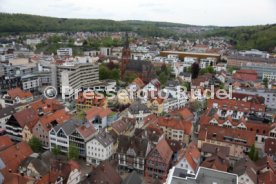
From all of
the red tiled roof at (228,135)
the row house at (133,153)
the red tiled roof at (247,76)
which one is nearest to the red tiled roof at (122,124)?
the row house at (133,153)

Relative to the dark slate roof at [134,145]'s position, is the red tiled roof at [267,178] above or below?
below

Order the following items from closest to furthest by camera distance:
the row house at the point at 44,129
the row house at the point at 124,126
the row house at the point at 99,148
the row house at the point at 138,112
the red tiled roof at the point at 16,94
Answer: the row house at the point at 99,148 < the row house at the point at 44,129 < the row house at the point at 124,126 < the row house at the point at 138,112 < the red tiled roof at the point at 16,94

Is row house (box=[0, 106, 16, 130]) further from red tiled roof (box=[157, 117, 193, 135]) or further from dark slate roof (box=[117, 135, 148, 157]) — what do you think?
red tiled roof (box=[157, 117, 193, 135])

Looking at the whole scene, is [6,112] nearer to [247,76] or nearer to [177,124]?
[177,124]

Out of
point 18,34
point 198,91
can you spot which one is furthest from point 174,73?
point 18,34

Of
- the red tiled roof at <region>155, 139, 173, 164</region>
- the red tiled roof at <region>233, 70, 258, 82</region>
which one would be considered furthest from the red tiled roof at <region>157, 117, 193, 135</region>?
the red tiled roof at <region>233, 70, 258, 82</region>

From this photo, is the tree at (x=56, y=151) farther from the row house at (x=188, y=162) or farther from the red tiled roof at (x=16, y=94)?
the red tiled roof at (x=16, y=94)

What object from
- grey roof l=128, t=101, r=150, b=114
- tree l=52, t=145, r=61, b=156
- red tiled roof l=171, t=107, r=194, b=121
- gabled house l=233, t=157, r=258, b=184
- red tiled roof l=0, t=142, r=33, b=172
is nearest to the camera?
gabled house l=233, t=157, r=258, b=184

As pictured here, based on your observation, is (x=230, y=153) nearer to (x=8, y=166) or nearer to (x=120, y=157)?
(x=120, y=157)
